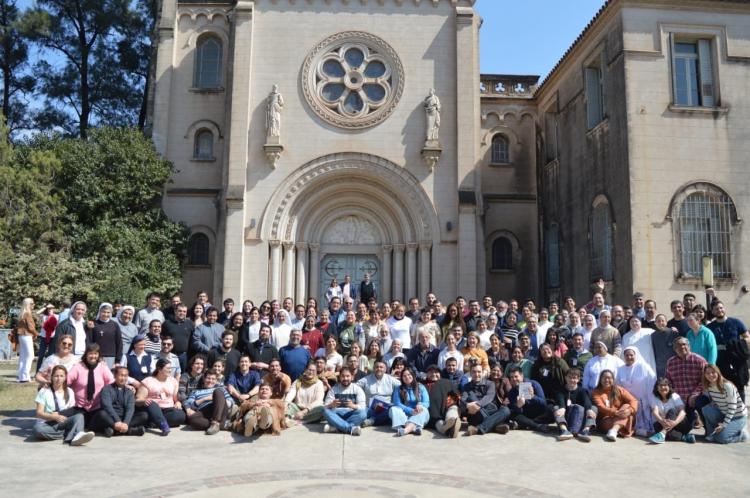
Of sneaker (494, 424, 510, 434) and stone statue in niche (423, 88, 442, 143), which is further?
stone statue in niche (423, 88, 442, 143)

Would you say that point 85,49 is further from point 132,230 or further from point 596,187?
point 596,187

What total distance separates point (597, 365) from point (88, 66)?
100.0ft

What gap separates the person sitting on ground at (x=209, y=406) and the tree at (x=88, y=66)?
25069mm

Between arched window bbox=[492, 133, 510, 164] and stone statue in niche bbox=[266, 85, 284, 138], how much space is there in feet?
27.8

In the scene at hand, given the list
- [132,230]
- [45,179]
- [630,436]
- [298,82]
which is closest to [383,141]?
[298,82]

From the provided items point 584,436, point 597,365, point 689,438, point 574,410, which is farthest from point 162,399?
point 689,438

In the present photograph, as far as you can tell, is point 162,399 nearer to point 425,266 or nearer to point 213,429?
point 213,429

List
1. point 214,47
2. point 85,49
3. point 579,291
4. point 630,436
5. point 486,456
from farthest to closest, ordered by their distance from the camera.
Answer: point 85,49 → point 214,47 → point 579,291 → point 630,436 → point 486,456

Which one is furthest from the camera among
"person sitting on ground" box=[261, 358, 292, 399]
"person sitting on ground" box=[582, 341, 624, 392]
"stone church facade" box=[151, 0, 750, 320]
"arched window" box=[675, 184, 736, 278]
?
"stone church facade" box=[151, 0, 750, 320]

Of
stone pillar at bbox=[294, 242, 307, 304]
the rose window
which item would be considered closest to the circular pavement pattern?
stone pillar at bbox=[294, 242, 307, 304]

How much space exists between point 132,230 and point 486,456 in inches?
606

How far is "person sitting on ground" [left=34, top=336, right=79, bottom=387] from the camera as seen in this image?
9148mm

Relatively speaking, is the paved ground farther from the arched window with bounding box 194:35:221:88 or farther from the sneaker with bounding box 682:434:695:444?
the arched window with bounding box 194:35:221:88

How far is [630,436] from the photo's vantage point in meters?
9.34
